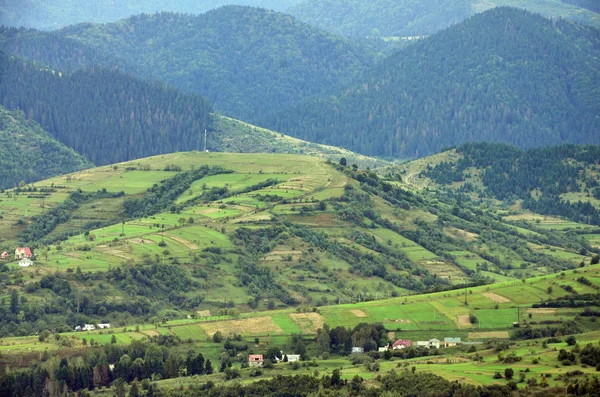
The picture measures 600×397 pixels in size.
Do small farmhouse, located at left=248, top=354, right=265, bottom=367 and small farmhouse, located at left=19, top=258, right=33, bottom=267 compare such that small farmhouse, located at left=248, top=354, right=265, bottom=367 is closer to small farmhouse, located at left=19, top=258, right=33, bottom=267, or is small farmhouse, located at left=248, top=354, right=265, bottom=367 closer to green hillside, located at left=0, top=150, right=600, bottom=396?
green hillside, located at left=0, top=150, right=600, bottom=396

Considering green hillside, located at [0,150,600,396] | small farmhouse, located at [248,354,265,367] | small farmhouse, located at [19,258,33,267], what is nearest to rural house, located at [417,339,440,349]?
green hillside, located at [0,150,600,396]

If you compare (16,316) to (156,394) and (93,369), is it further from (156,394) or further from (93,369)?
(156,394)

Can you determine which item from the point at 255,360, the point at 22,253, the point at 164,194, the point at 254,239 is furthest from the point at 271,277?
the point at 255,360

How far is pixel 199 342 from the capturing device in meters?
123

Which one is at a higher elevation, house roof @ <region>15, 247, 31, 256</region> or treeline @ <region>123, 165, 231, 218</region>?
treeline @ <region>123, 165, 231, 218</region>

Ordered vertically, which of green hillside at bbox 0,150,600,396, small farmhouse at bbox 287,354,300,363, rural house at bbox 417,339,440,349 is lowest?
small farmhouse at bbox 287,354,300,363

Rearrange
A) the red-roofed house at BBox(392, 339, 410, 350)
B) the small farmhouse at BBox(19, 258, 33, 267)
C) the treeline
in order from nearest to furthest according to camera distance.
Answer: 1. the red-roofed house at BBox(392, 339, 410, 350)
2. the small farmhouse at BBox(19, 258, 33, 267)
3. the treeline

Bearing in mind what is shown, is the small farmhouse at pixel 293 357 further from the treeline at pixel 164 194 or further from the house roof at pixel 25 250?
the treeline at pixel 164 194

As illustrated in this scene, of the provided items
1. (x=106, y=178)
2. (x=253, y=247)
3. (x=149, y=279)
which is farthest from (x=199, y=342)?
(x=106, y=178)

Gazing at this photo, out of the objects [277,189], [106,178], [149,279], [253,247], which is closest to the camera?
[149,279]

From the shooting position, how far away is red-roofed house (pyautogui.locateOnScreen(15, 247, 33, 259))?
150 metres

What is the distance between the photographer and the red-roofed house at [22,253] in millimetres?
149625

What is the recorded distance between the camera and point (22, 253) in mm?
151250

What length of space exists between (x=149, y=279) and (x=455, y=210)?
6123 cm
